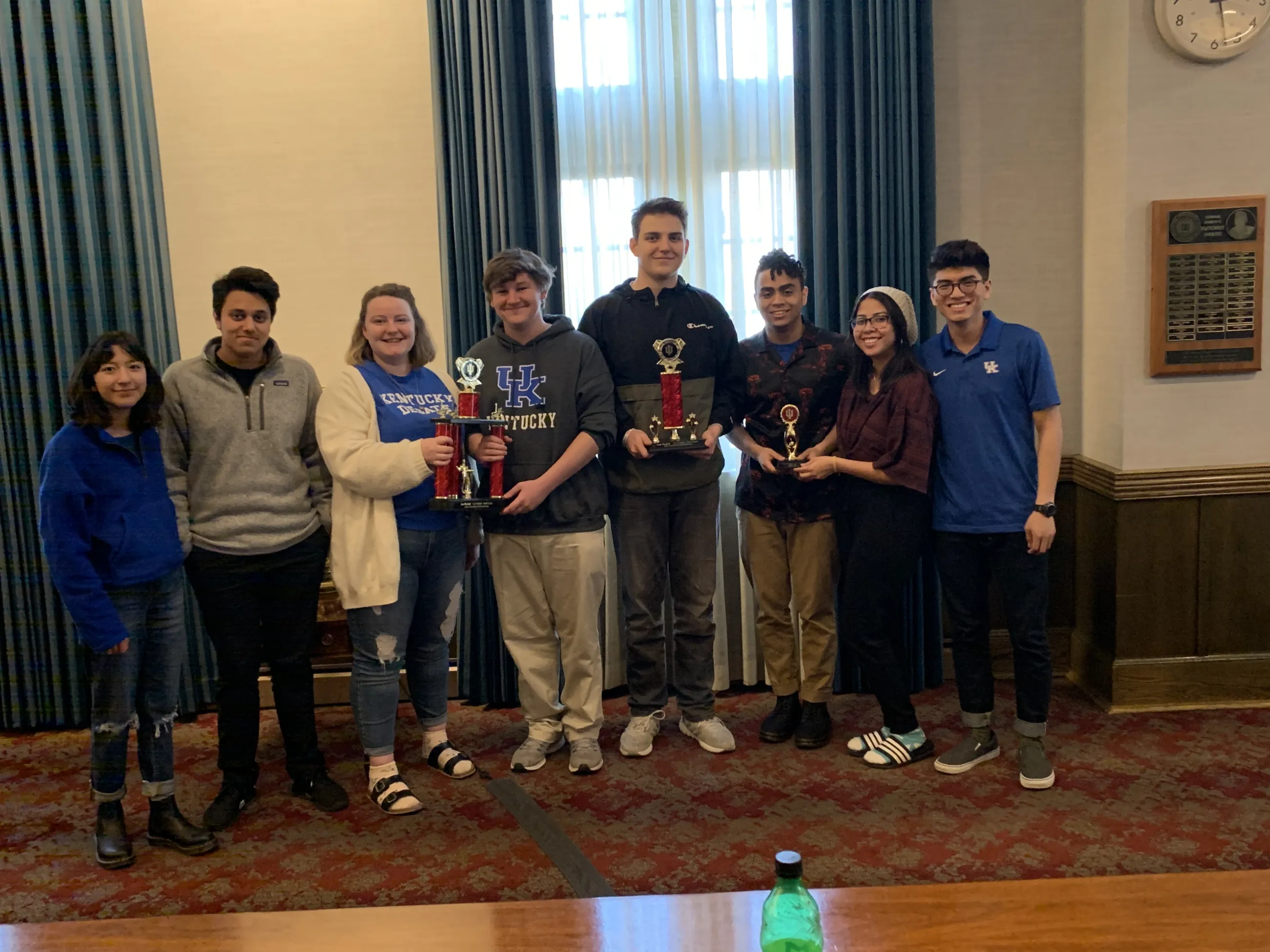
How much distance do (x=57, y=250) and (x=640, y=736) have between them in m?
2.58

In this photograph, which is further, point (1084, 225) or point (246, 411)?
point (1084, 225)

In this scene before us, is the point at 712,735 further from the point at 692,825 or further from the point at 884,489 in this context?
the point at 884,489

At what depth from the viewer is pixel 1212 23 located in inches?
118

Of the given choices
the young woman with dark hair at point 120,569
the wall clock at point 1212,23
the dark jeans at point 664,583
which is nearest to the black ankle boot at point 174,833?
the young woman with dark hair at point 120,569

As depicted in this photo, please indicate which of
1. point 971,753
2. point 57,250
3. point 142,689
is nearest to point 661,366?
point 971,753

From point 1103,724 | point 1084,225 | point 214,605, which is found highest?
point 1084,225

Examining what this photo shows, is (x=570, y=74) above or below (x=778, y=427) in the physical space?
above

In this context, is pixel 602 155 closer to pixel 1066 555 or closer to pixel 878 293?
pixel 878 293

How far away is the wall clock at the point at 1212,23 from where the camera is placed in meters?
A: 3.00

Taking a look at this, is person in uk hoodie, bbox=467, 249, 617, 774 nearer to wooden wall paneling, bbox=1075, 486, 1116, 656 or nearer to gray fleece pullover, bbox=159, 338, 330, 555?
gray fleece pullover, bbox=159, 338, 330, 555

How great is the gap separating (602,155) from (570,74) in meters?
0.30

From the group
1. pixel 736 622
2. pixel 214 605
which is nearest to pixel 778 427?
A: pixel 736 622

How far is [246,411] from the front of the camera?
256 centimetres

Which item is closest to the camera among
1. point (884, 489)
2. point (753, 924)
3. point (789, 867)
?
point (789, 867)
